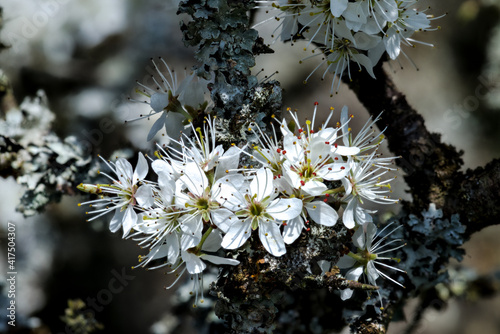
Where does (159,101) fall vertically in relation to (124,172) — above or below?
above

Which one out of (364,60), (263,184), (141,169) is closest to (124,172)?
(141,169)

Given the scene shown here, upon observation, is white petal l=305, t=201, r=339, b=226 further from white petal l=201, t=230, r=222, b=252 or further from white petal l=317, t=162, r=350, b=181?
white petal l=201, t=230, r=222, b=252

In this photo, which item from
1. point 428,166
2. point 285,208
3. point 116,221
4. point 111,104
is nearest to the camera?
point 285,208

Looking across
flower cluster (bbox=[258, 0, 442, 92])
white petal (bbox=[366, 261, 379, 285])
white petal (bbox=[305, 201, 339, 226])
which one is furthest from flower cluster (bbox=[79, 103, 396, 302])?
Result: flower cluster (bbox=[258, 0, 442, 92])

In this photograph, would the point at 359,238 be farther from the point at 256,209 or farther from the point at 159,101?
the point at 159,101

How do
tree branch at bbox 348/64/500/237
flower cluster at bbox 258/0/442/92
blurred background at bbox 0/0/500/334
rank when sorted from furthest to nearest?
blurred background at bbox 0/0/500/334 → tree branch at bbox 348/64/500/237 → flower cluster at bbox 258/0/442/92

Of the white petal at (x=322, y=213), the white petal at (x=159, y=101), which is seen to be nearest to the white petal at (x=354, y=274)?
the white petal at (x=322, y=213)
